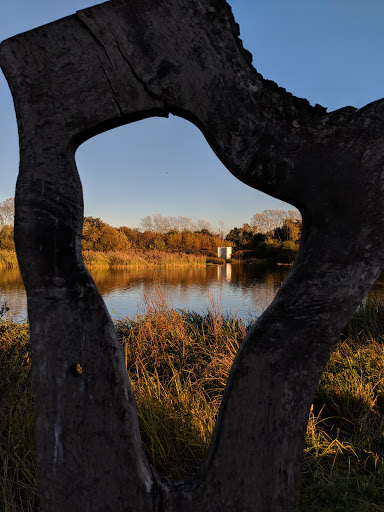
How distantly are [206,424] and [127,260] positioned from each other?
20.5 meters

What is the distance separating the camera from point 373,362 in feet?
12.3

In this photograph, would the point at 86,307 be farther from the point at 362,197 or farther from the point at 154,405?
the point at 154,405

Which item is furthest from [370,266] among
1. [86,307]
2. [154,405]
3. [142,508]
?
[154,405]

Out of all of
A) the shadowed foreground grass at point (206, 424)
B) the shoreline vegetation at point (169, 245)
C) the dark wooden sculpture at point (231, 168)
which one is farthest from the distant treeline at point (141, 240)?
the dark wooden sculpture at point (231, 168)

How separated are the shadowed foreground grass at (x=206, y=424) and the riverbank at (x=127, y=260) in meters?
16.2

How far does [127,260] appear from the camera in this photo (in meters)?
22.5

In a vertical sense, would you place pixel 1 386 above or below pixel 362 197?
below

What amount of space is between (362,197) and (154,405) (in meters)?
2.17

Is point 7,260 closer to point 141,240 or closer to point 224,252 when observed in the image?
point 141,240

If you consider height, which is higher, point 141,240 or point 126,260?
point 141,240

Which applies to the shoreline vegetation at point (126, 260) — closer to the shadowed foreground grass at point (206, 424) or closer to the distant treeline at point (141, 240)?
the distant treeline at point (141, 240)

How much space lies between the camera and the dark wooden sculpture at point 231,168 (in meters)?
0.91

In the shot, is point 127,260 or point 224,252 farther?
point 224,252

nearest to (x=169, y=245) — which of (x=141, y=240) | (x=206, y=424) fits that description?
(x=141, y=240)
